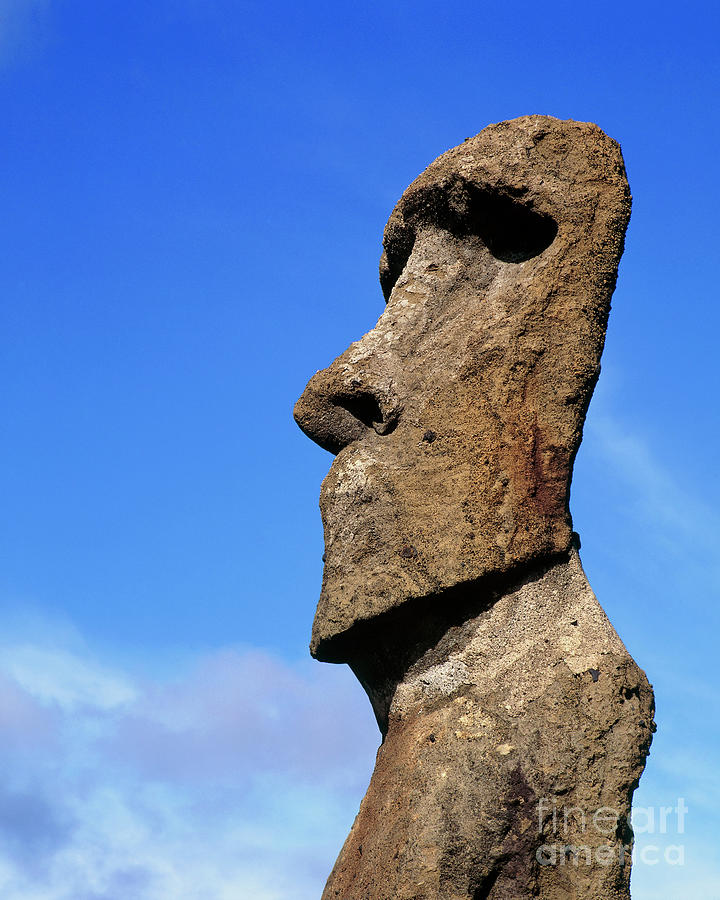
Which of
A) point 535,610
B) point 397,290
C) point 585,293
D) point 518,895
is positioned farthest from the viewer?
point 397,290

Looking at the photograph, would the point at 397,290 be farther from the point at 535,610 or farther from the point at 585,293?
the point at 535,610

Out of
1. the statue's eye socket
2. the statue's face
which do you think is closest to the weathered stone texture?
the statue's face

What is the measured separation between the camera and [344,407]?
493 centimetres

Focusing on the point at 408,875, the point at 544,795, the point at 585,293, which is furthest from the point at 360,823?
the point at 585,293

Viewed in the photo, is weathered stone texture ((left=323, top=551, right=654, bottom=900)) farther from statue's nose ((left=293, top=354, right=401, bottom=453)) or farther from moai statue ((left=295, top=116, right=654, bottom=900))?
statue's nose ((left=293, top=354, right=401, bottom=453))

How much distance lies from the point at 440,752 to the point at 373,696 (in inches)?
27.3

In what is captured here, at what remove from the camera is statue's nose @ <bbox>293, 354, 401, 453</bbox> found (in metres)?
4.74

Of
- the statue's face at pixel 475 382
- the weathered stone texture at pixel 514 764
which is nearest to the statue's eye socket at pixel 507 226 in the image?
the statue's face at pixel 475 382

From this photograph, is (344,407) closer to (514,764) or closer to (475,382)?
(475,382)

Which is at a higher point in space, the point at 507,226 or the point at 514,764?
the point at 507,226

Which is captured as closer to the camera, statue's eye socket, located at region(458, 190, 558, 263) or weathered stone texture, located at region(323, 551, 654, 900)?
weathered stone texture, located at region(323, 551, 654, 900)

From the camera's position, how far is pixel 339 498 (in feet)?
15.4

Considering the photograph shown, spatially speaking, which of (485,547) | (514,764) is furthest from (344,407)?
(514,764)

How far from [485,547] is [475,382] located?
67 cm
